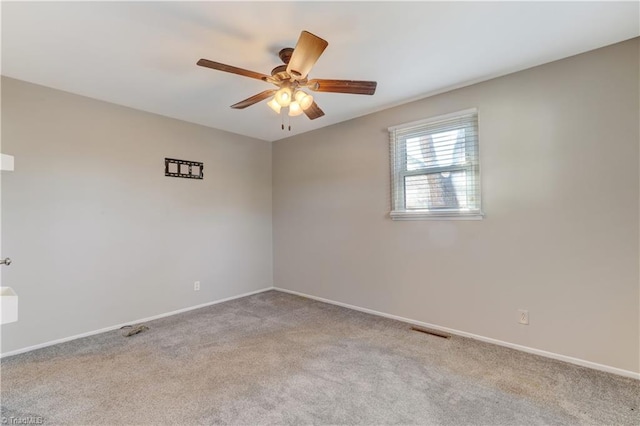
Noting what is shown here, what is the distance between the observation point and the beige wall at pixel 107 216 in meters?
2.58

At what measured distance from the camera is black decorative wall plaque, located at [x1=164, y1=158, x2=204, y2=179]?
3.53 m

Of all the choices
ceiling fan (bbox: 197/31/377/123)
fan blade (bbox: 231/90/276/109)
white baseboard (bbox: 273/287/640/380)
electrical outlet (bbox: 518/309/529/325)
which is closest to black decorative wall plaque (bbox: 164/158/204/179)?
fan blade (bbox: 231/90/276/109)

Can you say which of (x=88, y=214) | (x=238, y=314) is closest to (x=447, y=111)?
(x=238, y=314)

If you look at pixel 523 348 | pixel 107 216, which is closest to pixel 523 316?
pixel 523 348

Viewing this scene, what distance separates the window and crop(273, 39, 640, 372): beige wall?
10 cm

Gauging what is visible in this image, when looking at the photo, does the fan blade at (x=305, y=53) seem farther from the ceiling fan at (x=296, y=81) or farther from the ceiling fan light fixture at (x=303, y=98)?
the ceiling fan light fixture at (x=303, y=98)

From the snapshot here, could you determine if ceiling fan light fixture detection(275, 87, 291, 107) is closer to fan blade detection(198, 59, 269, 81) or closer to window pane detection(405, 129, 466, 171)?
fan blade detection(198, 59, 269, 81)

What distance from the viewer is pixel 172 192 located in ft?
11.7

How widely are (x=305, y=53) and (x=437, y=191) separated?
6.48 ft

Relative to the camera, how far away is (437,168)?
2979 millimetres

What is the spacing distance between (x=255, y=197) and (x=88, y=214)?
2.10 metres

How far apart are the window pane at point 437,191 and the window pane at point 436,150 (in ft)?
0.39

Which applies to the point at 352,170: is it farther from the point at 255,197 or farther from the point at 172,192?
the point at 172,192

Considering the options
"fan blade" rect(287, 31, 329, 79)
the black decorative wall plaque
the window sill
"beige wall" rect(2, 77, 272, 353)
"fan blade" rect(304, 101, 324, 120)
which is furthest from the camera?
the black decorative wall plaque
